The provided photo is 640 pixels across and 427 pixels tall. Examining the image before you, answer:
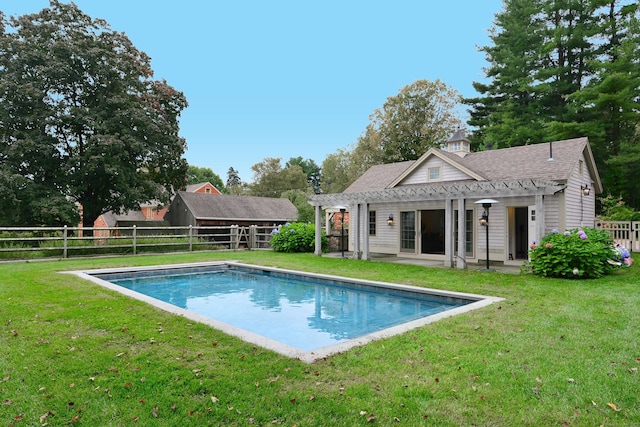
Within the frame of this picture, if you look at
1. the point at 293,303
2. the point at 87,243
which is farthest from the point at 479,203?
the point at 87,243

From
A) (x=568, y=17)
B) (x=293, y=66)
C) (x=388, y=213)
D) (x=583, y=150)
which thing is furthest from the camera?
(x=293, y=66)

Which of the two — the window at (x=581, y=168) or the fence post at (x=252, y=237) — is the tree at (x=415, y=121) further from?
the window at (x=581, y=168)

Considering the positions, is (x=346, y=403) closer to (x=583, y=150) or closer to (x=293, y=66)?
(x=583, y=150)

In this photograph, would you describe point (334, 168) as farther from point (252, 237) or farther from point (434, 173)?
point (434, 173)

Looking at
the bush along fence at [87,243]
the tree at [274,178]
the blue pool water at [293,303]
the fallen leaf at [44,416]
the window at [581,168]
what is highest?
the tree at [274,178]

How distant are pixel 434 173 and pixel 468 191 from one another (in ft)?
11.7

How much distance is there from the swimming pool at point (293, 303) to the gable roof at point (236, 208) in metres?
17.1

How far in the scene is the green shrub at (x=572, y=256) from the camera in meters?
8.84

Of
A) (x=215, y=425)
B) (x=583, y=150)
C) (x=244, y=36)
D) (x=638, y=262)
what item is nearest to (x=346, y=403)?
(x=215, y=425)

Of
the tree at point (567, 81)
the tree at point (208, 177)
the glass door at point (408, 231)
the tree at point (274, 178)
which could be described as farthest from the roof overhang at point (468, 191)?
the tree at point (208, 177)

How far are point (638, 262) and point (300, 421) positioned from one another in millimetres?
12514

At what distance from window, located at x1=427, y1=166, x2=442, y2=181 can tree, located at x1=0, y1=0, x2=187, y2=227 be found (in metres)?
14.9

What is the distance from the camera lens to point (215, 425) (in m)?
2.59

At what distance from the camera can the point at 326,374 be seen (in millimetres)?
3426
